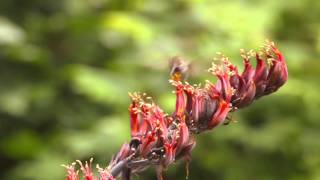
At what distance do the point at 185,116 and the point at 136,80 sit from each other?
2475 millimetres

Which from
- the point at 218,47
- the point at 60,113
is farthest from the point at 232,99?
the point at 60,113

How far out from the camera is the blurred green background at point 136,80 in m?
3.81

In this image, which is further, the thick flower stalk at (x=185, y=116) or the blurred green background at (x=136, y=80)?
the blurred green background at (x=136, y=80)

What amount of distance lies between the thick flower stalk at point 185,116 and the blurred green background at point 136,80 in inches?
76.9

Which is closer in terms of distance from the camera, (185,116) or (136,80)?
(185,116)

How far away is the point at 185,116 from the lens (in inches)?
58.7

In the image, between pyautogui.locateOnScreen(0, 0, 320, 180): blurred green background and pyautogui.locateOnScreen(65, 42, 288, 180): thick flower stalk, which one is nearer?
pyautogui.locateOnScreen(65, 42, 288, 180): thick flower stalk

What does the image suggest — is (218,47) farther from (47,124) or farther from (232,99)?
(232,99)

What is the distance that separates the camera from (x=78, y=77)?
3.75 metres

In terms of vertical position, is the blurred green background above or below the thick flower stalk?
above

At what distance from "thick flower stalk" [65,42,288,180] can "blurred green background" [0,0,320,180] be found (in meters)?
1.95

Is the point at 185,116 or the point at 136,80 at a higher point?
the point at 136,80

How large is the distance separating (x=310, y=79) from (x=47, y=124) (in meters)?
1.52

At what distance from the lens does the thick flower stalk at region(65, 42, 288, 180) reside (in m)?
1.46
